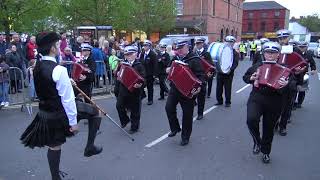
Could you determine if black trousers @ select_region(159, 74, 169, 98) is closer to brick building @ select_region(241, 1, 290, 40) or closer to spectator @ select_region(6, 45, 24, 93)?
spectator @ select_region(6, 45, 24, 93)

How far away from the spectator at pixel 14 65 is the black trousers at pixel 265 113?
318 inches

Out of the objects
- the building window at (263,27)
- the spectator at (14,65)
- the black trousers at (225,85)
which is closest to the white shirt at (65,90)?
the black trousers at (225,85)

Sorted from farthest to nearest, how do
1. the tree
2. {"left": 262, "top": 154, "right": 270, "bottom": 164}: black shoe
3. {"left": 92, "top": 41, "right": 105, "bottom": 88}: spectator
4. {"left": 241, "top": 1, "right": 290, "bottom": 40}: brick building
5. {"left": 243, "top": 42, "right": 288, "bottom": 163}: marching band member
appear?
the tree, {"left": 241, "top": 1, "right": 290, "bottom": 40}: brick building, {"left": 92, "top": 41, "right": 105, "bottom": 88}: spectator, {"left": 262, "top": 154, "right": 270, "bottom": 164}: black shoe, {"left": 243, "top": 42, "right": 288, "bottom": 163}: marching band member

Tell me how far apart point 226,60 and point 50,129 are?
763 centimetres

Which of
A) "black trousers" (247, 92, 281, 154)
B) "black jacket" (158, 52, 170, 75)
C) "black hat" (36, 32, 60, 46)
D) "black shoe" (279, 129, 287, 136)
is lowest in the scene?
"black shoe" (279, 129, 287, 136)

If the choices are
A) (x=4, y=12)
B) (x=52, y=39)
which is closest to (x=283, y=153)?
(x=52, y=39)

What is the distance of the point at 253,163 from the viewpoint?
6695 mm

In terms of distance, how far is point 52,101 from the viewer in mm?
5180

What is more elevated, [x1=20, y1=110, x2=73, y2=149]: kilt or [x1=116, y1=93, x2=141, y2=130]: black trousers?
[x1=20, y1=110, x2=73, y2=149]: kilt

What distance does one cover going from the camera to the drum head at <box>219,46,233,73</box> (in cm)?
1201

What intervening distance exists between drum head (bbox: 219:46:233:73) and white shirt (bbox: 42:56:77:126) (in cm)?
752

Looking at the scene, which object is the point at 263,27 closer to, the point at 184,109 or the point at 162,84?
the point at 162,84

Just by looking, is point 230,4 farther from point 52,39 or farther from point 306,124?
point 52,39

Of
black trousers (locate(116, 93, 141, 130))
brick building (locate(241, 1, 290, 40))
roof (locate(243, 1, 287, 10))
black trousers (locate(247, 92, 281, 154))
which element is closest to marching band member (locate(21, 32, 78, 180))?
black trousers (locate(247, 92, 281, 154))
